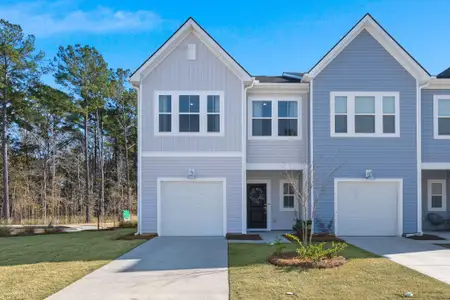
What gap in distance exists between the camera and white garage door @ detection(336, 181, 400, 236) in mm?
13898

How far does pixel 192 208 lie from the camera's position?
13.8 m

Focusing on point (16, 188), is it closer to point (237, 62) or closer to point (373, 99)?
point (237, 62)

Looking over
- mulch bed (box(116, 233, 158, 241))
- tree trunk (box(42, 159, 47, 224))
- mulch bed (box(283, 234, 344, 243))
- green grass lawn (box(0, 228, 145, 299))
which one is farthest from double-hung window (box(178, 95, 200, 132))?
tree trunk (box(42, 159, 47, 224))

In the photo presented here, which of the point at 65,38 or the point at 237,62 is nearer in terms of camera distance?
the point at 237,62

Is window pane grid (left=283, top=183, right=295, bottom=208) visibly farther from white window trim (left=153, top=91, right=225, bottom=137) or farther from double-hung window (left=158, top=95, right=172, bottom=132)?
double-hung window (left=158, top=95, right=172, bottom=132)

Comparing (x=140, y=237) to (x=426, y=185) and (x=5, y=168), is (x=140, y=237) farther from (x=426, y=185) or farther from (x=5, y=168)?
(x=5, y=168)


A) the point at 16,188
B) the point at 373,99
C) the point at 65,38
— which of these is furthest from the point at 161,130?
the point at 16,188

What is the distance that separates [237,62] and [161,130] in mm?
3639

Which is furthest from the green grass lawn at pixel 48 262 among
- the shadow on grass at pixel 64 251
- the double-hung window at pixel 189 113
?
the double-hung window at pixel 189 113

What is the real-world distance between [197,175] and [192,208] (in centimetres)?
125

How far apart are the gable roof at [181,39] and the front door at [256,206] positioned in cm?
473

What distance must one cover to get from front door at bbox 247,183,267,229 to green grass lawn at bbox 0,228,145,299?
5.55 metres

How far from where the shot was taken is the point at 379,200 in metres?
14.0

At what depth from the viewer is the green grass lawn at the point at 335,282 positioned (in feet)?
19.7
